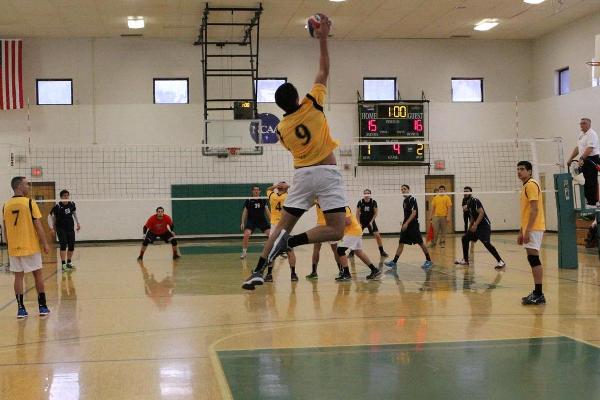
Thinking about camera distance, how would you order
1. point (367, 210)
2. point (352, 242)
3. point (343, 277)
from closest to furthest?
1. point (352, 242)
2. point (343, 277)
3. point (367, 210)

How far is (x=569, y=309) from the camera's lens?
868cm

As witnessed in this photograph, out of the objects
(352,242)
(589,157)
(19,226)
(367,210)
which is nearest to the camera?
(19,226)

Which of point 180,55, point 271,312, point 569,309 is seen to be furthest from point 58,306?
point 180,55

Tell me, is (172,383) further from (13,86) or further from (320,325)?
(13,86)

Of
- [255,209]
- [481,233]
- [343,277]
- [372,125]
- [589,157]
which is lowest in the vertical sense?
[343,277]

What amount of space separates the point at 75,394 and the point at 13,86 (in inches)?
752

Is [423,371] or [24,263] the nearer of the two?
[423,371]

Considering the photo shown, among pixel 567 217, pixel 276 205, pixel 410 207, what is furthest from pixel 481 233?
pixel 276 205

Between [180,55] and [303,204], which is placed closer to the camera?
[303,204]

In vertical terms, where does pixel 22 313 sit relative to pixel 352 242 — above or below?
below

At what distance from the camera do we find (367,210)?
605 inches

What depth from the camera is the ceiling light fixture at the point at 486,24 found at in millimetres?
21728

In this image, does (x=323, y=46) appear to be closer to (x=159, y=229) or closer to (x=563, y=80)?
(x=159, y=229)

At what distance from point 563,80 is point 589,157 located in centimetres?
1124
